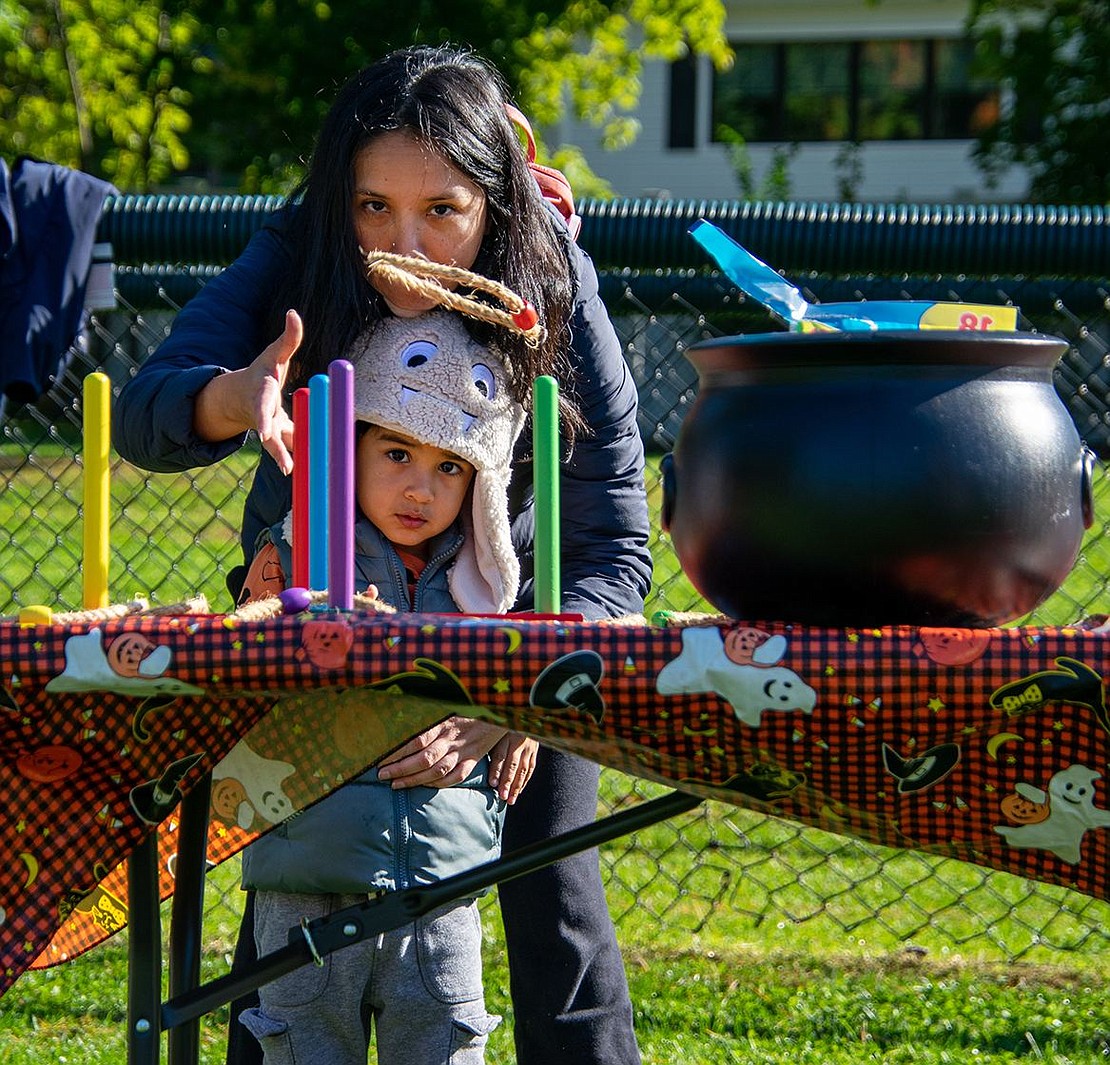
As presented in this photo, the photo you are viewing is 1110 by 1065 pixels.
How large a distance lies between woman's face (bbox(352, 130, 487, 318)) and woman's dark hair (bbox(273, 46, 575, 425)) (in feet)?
0.05

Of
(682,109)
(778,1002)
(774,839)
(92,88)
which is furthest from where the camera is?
(682,109)

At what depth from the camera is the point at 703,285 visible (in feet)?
11.1

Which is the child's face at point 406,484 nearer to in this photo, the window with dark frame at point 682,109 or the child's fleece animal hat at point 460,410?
the child's fleece animal hat at point 460,410

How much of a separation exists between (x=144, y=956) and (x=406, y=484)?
648 millimetres

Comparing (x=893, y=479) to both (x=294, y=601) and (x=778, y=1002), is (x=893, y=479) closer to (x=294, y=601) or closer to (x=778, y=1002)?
(x=294, y=601)

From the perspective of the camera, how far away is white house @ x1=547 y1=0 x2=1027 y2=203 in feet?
75.8

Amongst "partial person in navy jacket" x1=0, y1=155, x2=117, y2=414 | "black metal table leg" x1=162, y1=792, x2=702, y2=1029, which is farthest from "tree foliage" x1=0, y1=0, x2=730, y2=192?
"black metal table leg" x1=162, y1=792, x2=702, y2=1029

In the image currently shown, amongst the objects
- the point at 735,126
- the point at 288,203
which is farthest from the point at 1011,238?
the point at 735,126

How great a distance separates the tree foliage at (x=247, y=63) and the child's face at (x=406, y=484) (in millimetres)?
11995

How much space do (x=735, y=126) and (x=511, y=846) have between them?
878 inches

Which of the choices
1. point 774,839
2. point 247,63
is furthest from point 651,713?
Result: point 247,63

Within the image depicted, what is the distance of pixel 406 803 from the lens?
2.02 m

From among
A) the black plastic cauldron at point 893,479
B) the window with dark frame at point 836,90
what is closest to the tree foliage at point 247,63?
the window with dark frame at point 836,90

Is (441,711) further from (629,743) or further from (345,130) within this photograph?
(345,130)
